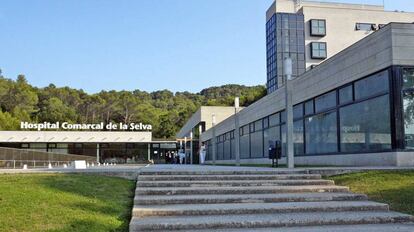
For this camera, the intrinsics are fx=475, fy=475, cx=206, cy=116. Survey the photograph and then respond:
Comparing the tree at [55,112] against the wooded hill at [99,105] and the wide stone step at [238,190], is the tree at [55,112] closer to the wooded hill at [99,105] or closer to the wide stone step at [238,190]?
the wooded hill at [99,105]

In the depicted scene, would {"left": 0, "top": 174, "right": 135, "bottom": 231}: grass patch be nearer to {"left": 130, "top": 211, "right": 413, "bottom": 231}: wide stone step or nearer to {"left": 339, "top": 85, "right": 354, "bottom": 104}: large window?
{"left": 130, "top": 211, "right": 413, "bottom": 231}: wide stone step

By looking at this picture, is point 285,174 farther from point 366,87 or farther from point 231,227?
point 366,87

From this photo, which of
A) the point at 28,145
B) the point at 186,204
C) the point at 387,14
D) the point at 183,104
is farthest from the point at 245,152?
the point at 183,104

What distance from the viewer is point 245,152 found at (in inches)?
1374

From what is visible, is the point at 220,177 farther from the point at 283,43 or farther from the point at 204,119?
the point at 204,119

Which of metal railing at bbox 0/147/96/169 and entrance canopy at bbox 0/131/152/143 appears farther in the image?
entrance canopy at bbox 0/131/152/143

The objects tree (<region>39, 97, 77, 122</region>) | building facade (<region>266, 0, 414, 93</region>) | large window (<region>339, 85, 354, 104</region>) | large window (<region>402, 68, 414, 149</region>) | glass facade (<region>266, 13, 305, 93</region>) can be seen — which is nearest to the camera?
large window (<region>402, 68, 414, 149</region>)

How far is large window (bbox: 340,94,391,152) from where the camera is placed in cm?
1509

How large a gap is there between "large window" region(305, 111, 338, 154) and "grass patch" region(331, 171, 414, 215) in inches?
306

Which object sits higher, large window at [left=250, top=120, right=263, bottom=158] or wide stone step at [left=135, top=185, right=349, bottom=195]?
large window at [left=250, top=120, right=263, bottom=158]

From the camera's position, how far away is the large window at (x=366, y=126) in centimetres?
1509

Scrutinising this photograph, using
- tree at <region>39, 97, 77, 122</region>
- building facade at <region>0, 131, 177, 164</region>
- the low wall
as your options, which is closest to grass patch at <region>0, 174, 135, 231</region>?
the low wall

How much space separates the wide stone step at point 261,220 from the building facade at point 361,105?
7115 mm

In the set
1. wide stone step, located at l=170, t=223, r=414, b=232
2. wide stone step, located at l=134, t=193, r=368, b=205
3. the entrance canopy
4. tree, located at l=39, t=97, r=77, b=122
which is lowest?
wide stone step, located at l=170, t=223, r=414, b=232
